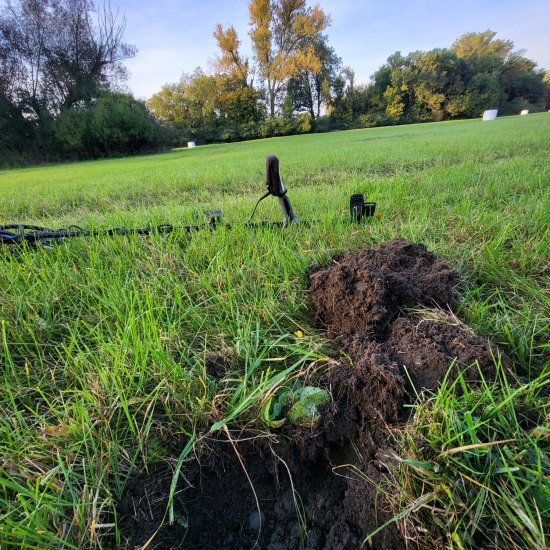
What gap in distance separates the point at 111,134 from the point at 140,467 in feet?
75.2

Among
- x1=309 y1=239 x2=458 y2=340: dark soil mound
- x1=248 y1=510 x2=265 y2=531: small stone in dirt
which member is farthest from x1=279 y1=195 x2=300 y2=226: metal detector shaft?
x1=248 y1=510 x2=265 y2=531: small stone in dirt

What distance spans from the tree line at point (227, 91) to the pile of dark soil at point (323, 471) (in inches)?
895

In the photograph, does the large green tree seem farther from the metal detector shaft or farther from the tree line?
the metal detector shaft

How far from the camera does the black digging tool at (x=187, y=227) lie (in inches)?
61.0

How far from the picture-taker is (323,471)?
741 mm

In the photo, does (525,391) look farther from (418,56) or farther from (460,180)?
(418,56)

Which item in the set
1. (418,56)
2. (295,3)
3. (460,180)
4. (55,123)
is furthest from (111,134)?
(418,56)

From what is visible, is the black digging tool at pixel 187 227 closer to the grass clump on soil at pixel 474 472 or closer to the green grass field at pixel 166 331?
the green grass field at pixel 166 331

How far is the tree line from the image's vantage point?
19844 mm

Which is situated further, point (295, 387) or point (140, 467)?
point (295, 387)

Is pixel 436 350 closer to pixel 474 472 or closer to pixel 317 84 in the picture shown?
pixel 474 472

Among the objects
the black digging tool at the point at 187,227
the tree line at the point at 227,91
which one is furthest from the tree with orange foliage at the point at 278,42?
the black digging tool at the point at 187,227

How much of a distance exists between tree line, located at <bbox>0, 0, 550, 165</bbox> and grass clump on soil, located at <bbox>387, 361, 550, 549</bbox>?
23.0m

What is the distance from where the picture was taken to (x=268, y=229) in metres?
1.74
